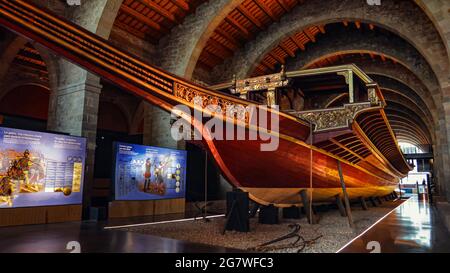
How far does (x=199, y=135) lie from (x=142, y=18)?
25.8ft

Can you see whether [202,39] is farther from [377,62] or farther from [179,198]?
[377,62]

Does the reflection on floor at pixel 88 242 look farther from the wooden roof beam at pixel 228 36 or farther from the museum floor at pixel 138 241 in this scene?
the wooden roof beam at pixel 228 36

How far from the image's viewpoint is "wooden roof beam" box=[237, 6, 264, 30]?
1181 cm

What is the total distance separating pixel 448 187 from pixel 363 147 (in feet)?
22.2

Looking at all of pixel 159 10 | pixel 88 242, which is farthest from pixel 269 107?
pixel 159 10

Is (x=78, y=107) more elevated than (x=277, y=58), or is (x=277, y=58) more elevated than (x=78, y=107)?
(x=277, y=58)

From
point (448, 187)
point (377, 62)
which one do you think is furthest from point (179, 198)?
point (377, 62)

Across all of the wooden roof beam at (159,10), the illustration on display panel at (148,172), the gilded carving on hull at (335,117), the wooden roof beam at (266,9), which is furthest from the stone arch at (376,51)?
the gilded carving on hull at (335,117)

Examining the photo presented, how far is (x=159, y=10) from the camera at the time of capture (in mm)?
10695

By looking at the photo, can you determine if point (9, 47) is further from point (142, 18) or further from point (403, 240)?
point (403, 240)

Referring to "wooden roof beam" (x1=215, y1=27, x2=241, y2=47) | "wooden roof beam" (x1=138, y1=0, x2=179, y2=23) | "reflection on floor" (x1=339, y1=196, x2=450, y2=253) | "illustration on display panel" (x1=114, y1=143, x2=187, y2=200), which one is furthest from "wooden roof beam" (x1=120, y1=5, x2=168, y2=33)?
"reflection on floor" (x1=339, y1=196, x2=450, y2=253)

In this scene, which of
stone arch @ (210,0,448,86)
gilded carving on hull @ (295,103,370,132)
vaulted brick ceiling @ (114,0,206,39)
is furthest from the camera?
stone arch @ (210,0,448,86)

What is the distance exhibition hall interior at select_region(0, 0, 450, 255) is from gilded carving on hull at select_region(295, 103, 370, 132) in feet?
0.07

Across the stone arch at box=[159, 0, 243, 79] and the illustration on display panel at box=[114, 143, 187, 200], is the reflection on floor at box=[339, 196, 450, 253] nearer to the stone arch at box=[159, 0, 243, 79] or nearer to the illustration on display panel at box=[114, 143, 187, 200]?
the illustration on display panel at box=[114, 143, 187, 200]
